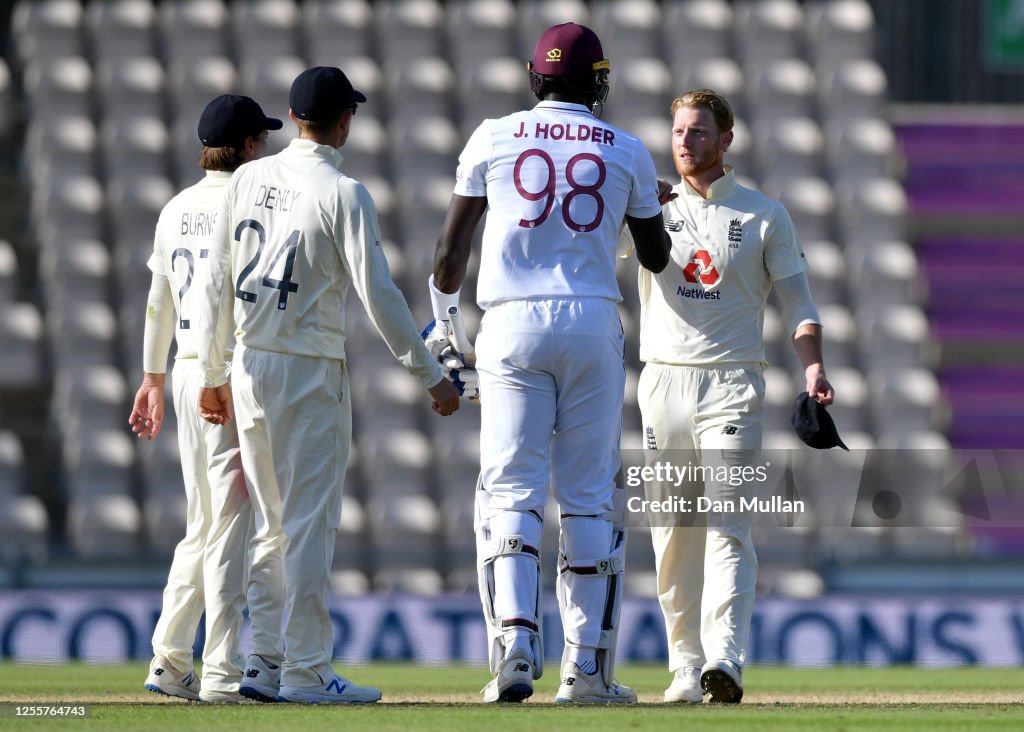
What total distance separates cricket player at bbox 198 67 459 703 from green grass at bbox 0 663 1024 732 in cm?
42

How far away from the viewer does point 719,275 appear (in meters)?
6.00

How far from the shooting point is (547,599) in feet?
33.3

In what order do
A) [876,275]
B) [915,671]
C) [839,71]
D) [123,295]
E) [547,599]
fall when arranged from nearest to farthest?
[915,671]
[547,599]
[123,295]
[876,275]
[839,71]

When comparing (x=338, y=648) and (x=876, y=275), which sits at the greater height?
(x=876, y=275)

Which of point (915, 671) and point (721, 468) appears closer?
point (721, 468)

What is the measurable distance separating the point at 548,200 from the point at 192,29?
9.80 m

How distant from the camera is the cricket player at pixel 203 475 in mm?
5574

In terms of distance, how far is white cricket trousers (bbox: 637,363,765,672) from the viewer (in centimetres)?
581

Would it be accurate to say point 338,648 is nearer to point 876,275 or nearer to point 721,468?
point 721,468

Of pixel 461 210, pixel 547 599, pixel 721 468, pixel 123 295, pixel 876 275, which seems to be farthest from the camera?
pixel 876 275

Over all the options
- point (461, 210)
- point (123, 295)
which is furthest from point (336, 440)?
point (123, 295)

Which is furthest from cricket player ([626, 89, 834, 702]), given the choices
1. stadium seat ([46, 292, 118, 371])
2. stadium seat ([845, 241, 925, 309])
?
stadium seat ([845, 241, 925, 309])

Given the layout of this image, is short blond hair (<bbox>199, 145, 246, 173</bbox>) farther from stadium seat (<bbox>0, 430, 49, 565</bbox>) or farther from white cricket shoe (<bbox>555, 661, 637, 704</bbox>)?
stadium seat (<bbox>0, 430, 49, 565</bbox>)

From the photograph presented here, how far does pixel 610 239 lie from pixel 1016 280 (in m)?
10.4
